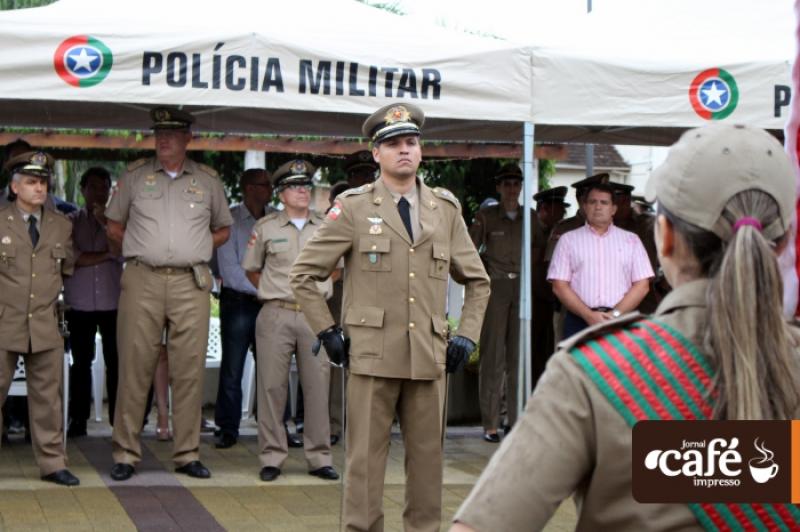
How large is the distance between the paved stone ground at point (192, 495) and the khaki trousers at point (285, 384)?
0.22 m

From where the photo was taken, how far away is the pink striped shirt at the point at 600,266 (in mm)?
8781

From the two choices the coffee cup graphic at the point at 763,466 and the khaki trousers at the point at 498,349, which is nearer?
the coffee cup graphic at the point at 763,466

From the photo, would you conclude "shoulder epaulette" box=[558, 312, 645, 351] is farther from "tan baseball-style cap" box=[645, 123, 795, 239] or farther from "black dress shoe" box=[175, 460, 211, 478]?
"black dress shoe" box=[175, 460, 211, 478]

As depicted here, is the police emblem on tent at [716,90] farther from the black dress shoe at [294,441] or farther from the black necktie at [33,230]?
the black necktie at [33,230]

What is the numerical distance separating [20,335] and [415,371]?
10.3 feet

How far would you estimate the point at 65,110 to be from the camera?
10.3 meters

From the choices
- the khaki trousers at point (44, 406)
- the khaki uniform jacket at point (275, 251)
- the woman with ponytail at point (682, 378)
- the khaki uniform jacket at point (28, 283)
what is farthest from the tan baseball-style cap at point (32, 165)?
the woman with ponytail at point (682, 378)

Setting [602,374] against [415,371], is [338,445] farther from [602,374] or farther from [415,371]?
[602,374]

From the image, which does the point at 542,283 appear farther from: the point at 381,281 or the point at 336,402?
the point at 381,281

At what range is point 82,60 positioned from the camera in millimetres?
7176

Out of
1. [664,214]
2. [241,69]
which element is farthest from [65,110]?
[664,214]

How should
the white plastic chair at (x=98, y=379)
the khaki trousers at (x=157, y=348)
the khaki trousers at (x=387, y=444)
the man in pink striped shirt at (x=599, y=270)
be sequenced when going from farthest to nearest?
1. the white plastic chair at (x=98, y=379)
2. the man in pink striped shirt at (x=599, y=270)
3. the khaki trousers at (x=157, y=348)
4. the khaki trousers at (x=387, y=444)

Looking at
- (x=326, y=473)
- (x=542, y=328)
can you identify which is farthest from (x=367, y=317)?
(x=542, y=328)

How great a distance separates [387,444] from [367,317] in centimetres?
58
